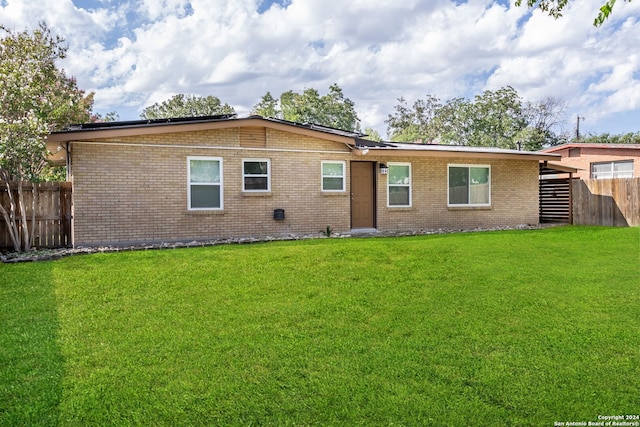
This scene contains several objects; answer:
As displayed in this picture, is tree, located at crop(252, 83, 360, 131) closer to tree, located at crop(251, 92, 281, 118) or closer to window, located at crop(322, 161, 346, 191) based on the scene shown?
tree, located at crop(251, 92, 281, 118)

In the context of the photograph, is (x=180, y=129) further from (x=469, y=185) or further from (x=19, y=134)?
(x=469, y=185)

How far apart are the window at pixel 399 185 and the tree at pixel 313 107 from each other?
30354mm

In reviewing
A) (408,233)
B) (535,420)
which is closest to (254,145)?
(408,233)

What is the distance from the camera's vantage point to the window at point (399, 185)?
1515 centimetres

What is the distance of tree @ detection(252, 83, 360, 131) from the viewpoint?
4597cm

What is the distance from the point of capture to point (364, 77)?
39344mm

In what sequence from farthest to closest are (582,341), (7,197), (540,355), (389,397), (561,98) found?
(561,98) → (7,197) → (582,341) → (540,355) → (389,397)

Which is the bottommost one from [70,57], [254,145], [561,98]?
[254,145]

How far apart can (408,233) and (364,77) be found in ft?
93.2

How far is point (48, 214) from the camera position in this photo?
36.8 feet

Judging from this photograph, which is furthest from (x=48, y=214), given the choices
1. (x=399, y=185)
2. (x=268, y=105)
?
(x=268, y=105)

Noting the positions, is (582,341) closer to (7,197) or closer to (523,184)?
(7,197)

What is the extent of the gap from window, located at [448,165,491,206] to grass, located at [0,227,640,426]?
7.88 meters

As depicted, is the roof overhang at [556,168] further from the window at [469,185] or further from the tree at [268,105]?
the tree at [268,105]
